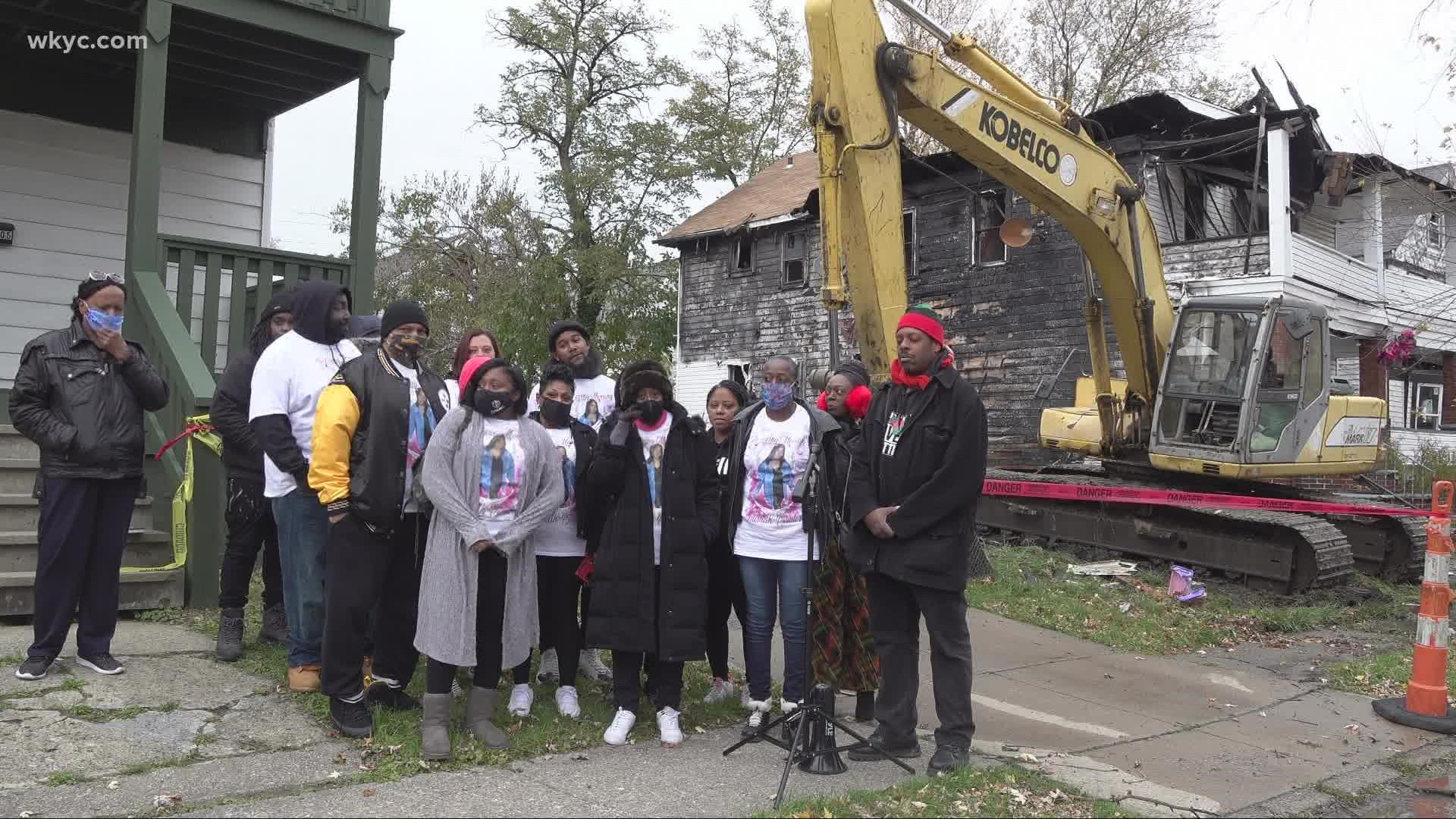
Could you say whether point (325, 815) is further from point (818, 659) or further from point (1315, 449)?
point (1315, 449)

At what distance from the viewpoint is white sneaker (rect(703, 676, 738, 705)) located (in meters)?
5.41

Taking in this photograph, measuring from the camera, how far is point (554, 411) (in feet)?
16.7

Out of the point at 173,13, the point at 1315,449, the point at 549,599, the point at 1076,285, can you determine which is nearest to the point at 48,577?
the point at 549,599

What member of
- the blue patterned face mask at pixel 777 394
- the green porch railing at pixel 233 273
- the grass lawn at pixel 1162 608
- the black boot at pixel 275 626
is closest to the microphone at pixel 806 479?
the blue patterned face mask at pixel 777 394

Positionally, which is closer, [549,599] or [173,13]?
[549,599]

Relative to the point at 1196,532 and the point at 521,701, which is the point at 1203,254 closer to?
the point at 1196,532

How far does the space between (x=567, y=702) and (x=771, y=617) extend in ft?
3.39

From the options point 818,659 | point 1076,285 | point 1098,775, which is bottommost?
point 1098,775

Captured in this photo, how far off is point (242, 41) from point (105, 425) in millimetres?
4269

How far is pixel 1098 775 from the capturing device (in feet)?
15.1

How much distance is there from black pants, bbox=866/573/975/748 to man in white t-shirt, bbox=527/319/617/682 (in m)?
1.69

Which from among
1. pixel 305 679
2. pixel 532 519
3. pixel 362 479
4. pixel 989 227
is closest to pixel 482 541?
pixel 532 519

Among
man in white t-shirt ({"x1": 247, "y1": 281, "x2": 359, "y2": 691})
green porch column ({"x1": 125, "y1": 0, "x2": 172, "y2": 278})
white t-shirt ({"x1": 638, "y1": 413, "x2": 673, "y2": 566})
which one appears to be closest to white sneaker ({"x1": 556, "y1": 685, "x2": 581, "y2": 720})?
white t-shirt ({"x1": 638, "y1": 413, "x2": 673, "y2": 566})

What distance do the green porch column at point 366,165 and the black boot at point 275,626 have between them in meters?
2.88
